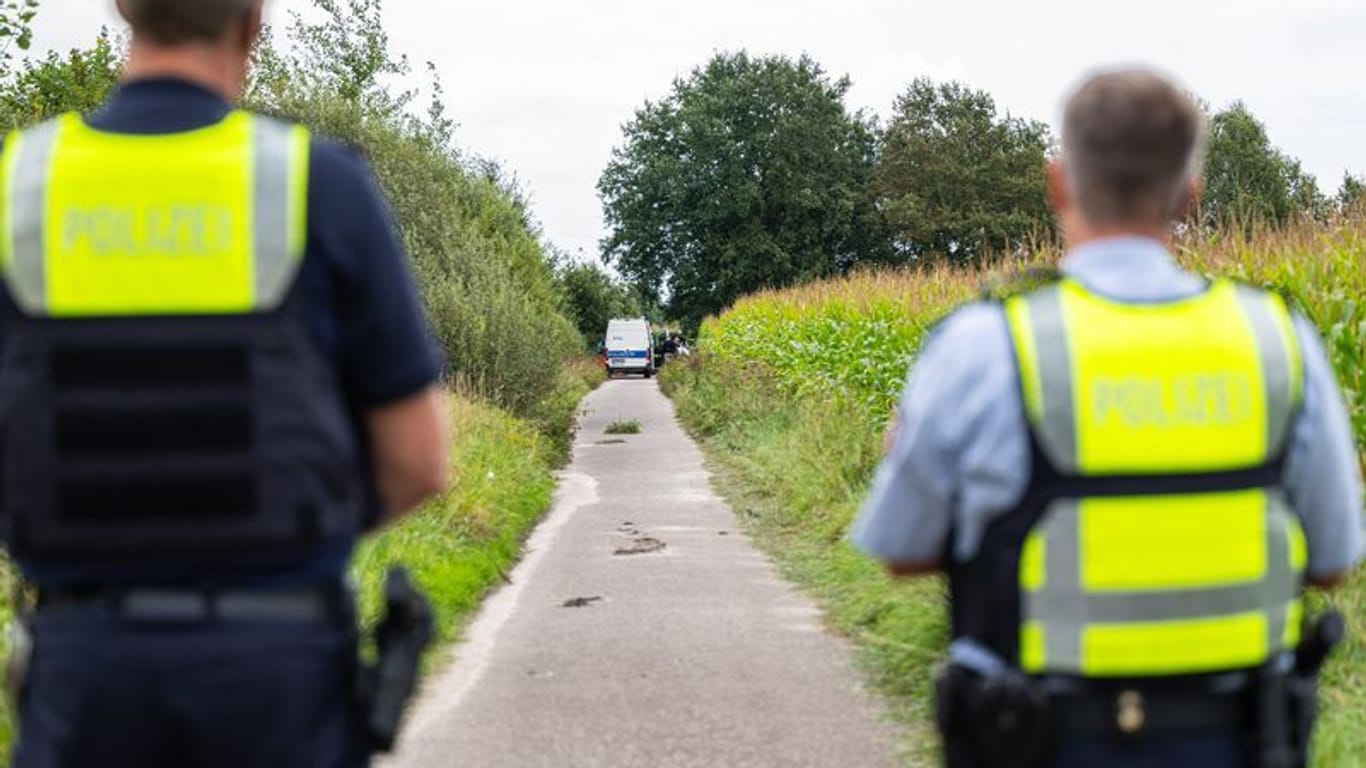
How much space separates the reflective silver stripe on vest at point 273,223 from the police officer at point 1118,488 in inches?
37.4

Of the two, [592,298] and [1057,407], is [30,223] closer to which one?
[1057,407]

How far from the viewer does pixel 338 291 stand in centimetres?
238

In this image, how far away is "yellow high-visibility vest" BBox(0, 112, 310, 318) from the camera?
231cm

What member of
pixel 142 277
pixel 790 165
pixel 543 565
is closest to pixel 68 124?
pixel 142 277

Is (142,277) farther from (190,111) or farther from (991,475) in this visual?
(991,475)

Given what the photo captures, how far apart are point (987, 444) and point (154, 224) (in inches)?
49.4

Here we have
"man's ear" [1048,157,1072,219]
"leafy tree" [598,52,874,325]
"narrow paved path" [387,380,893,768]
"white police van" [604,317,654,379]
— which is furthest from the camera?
"leafy tree" [598,52,874,325]

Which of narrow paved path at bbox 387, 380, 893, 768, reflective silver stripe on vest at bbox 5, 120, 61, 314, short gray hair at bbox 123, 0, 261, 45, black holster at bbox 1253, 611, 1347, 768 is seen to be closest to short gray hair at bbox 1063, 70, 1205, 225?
black holster at bbox 1253, 611, 1347, 768

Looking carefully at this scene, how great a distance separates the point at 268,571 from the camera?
229 centimetres

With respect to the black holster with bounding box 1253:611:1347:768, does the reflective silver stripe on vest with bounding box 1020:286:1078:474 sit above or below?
above

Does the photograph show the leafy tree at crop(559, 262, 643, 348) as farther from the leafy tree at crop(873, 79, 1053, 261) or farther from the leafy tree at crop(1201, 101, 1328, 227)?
the leafy tree at crop(1201, 101, 1328, 227)

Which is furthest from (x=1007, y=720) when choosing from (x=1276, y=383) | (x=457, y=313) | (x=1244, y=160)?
(x=1244, y=160)

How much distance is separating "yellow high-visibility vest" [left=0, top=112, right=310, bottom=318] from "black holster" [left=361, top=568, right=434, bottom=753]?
527 millimetres

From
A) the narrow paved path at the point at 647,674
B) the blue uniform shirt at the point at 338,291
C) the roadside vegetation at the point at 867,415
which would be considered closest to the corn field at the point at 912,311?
the roadside vegetation at the point at 867,415
